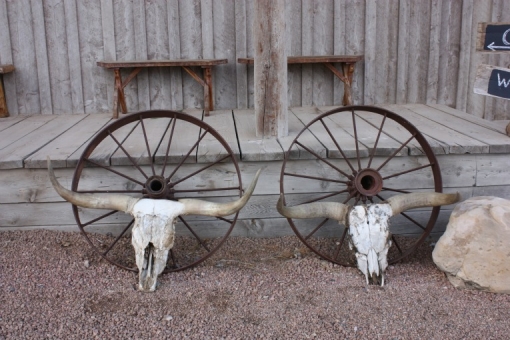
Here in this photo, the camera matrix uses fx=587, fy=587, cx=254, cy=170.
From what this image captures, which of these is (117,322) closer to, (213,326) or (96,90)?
(213,326)

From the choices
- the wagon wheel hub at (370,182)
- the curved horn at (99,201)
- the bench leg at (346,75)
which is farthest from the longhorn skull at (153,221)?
the bench leg at (346,75)

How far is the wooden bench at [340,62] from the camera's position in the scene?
514 centimetres

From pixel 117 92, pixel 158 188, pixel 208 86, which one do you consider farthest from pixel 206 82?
pixel 158 188

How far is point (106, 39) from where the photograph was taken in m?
5.33

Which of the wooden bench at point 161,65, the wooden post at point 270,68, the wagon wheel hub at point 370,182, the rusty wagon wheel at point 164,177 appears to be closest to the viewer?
the wagon wheel hub at point 370,182

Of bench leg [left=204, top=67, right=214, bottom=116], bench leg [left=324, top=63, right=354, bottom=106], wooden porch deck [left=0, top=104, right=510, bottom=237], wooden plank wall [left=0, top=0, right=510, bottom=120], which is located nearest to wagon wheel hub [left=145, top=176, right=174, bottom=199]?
wooden porch deck [left=0, top=104, right=510, bottom=237]

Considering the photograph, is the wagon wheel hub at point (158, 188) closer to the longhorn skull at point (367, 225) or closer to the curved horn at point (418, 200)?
the longhorn skull at point (367, 225)

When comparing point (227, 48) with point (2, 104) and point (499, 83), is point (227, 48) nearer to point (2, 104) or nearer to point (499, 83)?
point (2, 104)

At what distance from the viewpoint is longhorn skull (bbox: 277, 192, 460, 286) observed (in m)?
3.35

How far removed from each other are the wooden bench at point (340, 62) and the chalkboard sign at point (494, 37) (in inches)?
54.0

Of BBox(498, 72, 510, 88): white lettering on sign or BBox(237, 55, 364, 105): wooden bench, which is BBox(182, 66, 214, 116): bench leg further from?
BBox(498, 72, 510, 88): white lettering on sign

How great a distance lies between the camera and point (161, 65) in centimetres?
500

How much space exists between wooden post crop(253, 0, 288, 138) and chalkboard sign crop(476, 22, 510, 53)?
1327 millimetres

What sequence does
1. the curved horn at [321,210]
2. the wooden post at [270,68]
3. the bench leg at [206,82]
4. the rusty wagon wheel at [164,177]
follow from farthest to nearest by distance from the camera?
1. the bench leg at [206,82]
2. the wooden post at [270,68]
3. the rusty wagon wheel at [164,177]
4. the curved horn at [321,210]
